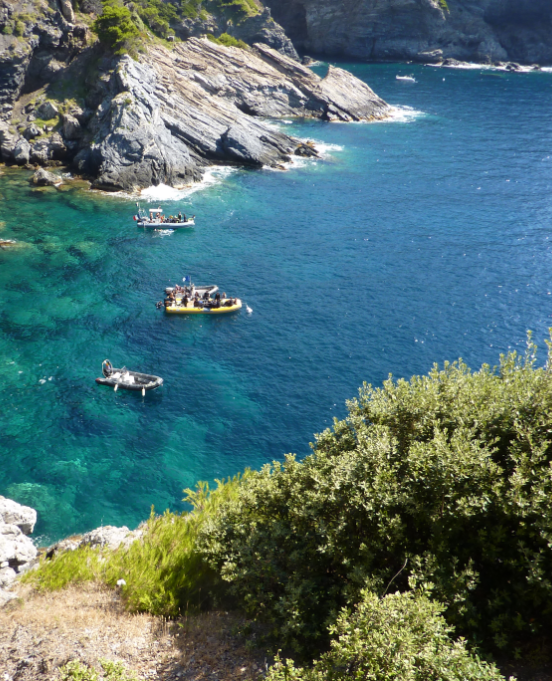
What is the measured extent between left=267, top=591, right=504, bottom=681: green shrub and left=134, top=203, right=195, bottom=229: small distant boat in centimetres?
6903

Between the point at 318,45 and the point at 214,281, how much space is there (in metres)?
163

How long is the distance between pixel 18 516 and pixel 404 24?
697 feet

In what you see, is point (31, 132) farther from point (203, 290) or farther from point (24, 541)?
point (24, 541)

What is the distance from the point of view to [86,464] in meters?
40.2

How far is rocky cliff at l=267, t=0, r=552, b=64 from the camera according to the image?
185 metres

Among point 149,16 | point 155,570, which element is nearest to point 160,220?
point 155,570

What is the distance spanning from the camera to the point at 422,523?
59.5 feet

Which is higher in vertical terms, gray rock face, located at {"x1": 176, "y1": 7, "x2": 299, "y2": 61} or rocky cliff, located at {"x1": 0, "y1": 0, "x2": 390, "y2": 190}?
gray rock face, located at {"x1": 176, "y1": 7, "x2": 299, "y2": 61}

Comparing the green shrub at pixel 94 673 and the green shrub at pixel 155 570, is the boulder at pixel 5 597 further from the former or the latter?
the green shrub at pixel 94 673

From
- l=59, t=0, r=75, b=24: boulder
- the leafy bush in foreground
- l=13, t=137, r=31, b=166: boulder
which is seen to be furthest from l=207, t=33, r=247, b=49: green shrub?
the leafy bush in foreground

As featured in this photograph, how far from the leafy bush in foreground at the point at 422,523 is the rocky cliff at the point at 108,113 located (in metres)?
79.7

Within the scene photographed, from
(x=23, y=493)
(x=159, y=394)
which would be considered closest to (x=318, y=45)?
→ (x=159, y=394)

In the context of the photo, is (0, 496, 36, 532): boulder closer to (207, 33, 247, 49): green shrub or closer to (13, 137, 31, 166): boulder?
(13, 137, 31, 166): boulder

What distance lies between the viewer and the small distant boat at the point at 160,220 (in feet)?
253
